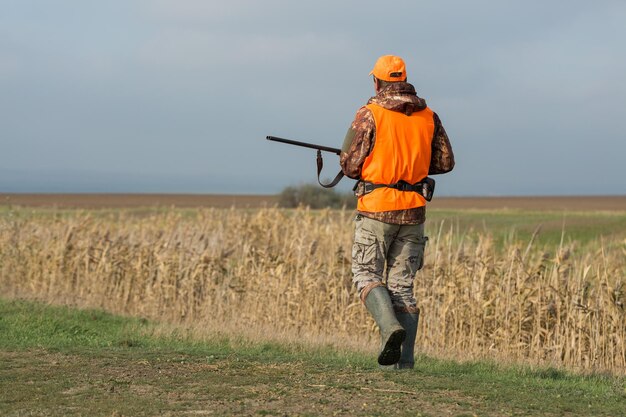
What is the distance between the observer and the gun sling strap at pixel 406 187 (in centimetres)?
858

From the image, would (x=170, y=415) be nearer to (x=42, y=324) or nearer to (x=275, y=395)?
(x=275, y=395)

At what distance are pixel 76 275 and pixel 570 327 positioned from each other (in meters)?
9.91

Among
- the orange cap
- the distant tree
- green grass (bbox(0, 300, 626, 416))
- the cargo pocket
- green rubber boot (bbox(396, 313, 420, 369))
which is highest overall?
the orange cap

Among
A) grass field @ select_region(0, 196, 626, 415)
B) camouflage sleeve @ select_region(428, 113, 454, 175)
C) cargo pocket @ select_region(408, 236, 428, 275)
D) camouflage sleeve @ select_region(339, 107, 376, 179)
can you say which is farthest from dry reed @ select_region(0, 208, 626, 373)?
camouflage sleeve @ select_region(339, 107, 376, 179)

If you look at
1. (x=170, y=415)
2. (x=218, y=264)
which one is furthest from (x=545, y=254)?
(x=170, y=415)

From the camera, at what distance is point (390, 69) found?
28.5 ft

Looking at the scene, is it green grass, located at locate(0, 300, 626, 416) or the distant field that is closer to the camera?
green grass, located at locate(0, 300, 626, 416)

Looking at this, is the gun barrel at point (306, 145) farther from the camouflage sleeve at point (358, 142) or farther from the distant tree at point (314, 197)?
the distant tree at point (314, 197)

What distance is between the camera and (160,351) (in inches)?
415

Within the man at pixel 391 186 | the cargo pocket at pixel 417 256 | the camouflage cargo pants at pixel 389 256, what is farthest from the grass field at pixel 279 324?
the cargo pocket at pixel 417 256

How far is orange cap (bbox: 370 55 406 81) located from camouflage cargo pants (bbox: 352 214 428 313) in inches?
54.3

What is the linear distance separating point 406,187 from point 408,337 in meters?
1.51

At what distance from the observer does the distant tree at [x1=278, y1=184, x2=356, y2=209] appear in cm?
4388

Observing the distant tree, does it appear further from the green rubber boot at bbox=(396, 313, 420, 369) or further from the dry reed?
the green rubber boot at bbox=(396, 313, 420, 369)
